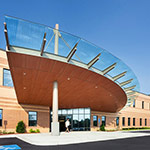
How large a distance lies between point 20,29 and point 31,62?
102 inches

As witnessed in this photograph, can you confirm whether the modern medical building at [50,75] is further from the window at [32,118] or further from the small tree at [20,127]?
the small tree at [20,127]

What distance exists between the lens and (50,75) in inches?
568

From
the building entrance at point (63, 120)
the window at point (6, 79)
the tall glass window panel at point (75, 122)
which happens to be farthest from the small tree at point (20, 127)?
the tall glass window panel at point (75, 122)

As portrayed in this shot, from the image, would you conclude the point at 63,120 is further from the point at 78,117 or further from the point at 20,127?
the point at 20,127

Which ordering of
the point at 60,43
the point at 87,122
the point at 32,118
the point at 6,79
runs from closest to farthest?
the point at 60,43, the point at 6,79, the point at 32,118, the point at 87,122

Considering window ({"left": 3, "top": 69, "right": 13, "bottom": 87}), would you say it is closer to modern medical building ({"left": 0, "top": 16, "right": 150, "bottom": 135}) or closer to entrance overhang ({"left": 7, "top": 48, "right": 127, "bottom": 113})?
modern medical building ({"left": 0, "top": 16, "right": 150, "bottom": 135})

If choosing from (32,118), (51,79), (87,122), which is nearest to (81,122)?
(87,122)

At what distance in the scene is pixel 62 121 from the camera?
96.0 feet

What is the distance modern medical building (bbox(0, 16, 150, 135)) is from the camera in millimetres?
11133

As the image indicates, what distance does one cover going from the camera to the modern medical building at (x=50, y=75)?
36.5 ft

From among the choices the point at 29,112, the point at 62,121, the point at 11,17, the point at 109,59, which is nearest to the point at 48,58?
the point at 11,17

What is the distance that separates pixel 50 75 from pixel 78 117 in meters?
16.5

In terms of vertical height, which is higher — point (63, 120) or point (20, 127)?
point (63, 120)

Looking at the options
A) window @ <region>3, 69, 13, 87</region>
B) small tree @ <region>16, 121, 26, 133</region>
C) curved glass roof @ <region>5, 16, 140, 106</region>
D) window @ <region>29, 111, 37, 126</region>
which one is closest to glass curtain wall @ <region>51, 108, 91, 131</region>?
window @ <region>29, 111, 37, 126</region>
